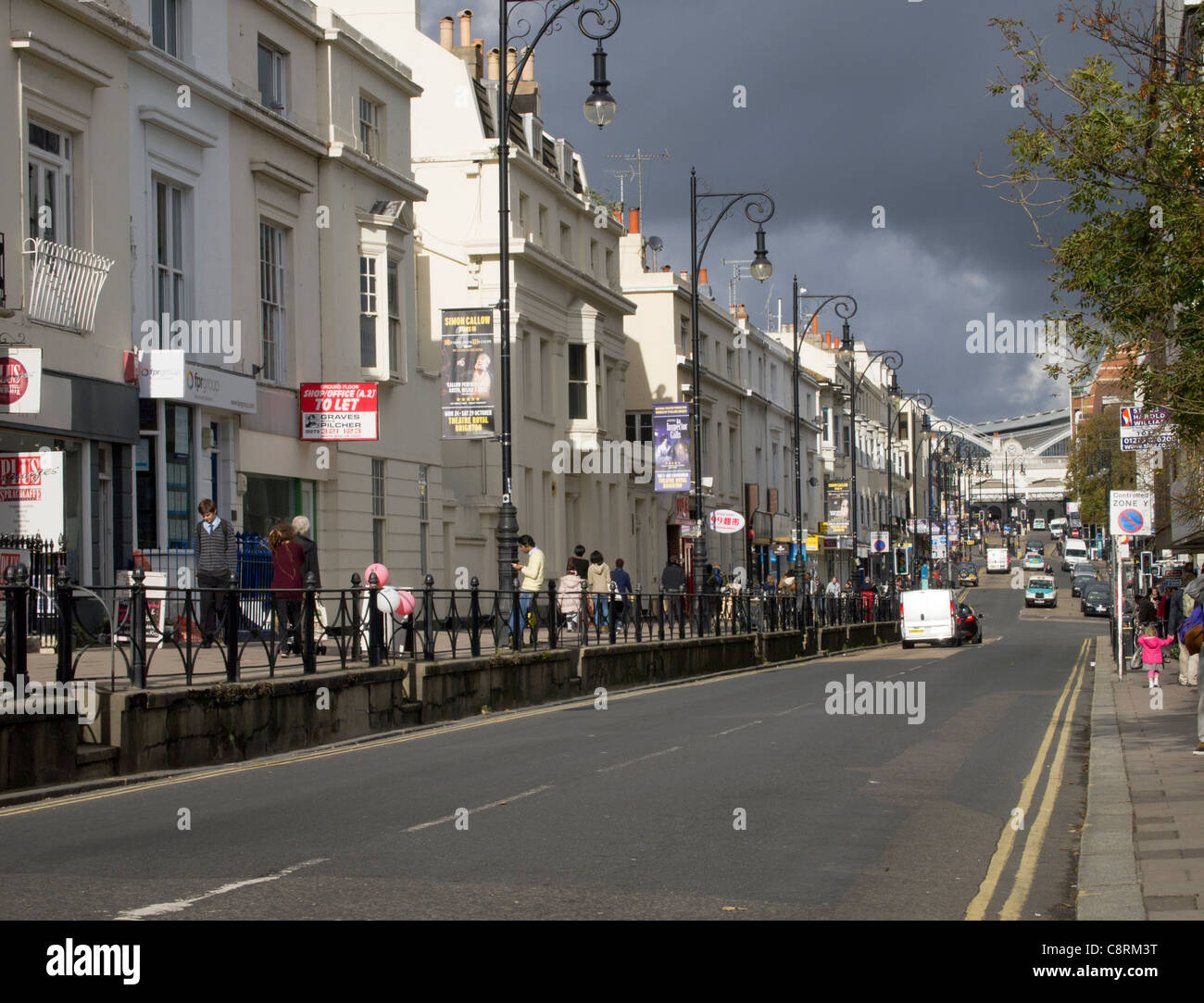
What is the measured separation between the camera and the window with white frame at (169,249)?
935 inches

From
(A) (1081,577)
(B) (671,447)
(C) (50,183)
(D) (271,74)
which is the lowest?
(A) (1081,577)

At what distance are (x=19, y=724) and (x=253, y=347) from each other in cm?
1533

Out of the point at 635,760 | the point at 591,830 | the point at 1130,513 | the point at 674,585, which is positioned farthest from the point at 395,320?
the point at 591,830

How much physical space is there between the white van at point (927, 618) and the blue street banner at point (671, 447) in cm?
830

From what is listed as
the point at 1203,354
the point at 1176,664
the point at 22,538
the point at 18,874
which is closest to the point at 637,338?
the point at 1176,664

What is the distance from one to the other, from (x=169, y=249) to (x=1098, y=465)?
7033cm

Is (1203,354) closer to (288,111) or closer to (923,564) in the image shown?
(288,111)

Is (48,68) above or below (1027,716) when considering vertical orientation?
above

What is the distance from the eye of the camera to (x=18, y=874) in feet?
27.7

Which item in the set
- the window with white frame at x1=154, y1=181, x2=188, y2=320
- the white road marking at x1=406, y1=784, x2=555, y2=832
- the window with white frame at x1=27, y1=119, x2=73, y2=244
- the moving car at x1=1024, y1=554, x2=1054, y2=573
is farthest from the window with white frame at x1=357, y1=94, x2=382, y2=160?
the moving car at x1=1024, y1=554, x2=1054, y2=573

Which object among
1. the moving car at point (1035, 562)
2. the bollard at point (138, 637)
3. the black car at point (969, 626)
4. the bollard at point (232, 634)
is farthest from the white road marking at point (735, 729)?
the moving car at point (1035, 562)

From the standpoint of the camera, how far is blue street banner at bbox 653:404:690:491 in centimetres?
4384

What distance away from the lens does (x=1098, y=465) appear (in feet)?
281

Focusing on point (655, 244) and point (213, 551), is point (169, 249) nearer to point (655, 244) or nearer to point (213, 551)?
point (213, 551)
